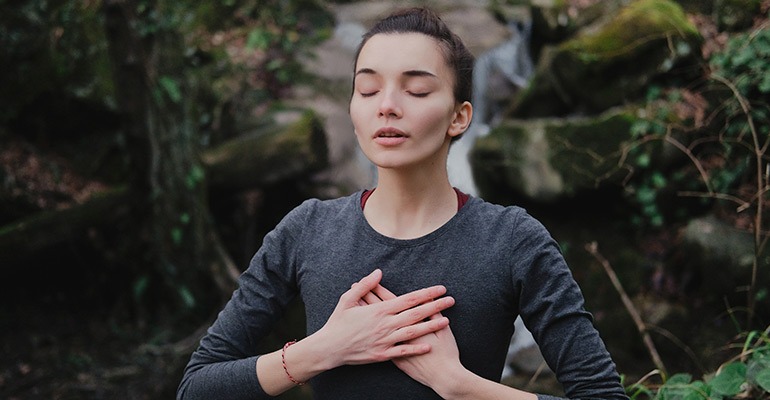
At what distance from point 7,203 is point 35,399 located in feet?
4.55

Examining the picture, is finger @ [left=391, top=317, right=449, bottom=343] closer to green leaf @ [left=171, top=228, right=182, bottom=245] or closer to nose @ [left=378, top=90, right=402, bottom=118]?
nose @ [left=378, top=90, right=402, bottom=118]

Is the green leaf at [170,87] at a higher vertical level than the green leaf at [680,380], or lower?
higher

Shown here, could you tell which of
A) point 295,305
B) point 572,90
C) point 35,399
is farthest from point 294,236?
point 572,90

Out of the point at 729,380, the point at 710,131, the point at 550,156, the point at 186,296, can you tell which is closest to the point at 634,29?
the point at 710,131

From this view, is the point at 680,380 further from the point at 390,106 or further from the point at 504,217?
the point at 390,106

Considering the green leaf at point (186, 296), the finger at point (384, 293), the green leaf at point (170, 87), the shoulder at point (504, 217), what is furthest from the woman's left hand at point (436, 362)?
the green leaf at point (186, 296)

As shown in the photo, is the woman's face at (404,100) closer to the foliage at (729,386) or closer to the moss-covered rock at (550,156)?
the foliage at (729,386)

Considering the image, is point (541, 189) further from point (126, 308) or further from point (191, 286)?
point (126, 308)

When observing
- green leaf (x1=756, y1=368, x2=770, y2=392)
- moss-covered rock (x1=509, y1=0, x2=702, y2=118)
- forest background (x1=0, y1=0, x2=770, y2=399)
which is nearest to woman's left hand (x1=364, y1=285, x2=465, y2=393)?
green leaf (x1=756, y1=368, x2=770, y2=392)

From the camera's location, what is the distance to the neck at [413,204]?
1.46 metres

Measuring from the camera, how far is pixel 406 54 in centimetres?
141

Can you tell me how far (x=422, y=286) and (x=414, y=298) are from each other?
0.15 feet

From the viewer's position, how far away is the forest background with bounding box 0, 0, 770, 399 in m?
4.27

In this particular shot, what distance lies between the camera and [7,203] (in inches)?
181
